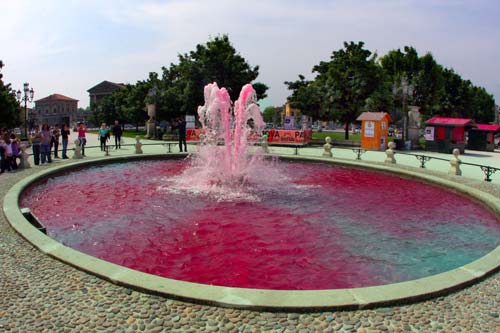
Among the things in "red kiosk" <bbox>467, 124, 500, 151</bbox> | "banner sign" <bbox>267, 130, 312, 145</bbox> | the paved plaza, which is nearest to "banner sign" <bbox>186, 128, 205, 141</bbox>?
"banner sign" <bbox>267, 130, 312, 145</bbox>

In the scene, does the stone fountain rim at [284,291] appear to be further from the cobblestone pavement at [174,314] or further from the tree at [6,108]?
the tree at [6,108]

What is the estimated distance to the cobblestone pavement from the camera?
14.8 feet

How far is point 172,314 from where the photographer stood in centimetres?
477

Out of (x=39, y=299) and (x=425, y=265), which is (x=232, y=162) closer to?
(x=425, y=265)

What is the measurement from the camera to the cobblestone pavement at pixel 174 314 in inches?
178

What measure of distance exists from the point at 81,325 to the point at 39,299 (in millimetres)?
954

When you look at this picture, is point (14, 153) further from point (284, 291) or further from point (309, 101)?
point (309, 101)

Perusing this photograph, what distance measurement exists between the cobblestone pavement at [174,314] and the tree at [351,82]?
91.2 feet

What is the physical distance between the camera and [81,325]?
4520mm

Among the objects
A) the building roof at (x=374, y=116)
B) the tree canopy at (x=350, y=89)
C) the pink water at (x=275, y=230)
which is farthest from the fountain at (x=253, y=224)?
the tree canopy at (x=350, y=89)

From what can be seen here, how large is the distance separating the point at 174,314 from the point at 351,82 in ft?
98.6

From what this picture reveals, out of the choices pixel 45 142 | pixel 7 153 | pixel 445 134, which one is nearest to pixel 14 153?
pixel 7 153

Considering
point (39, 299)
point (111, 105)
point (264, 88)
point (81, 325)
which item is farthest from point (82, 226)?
point (111, 105)

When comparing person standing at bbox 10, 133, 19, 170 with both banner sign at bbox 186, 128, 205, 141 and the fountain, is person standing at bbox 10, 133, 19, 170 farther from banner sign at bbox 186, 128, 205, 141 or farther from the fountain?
banner sign at bbox 186, 128, 205, 141
